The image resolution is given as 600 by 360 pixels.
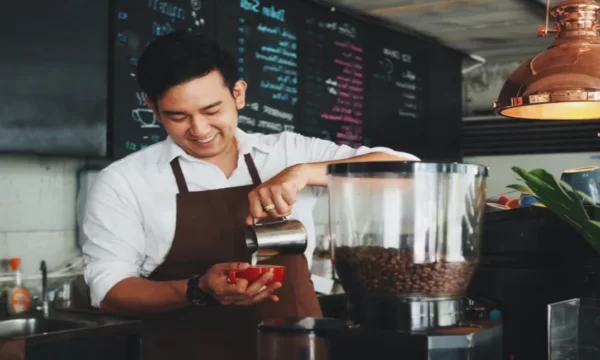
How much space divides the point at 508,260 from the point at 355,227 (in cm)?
69

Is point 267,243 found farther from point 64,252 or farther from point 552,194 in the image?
point 64,252

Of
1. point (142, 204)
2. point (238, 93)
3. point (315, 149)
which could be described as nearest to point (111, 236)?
point (142, 204)

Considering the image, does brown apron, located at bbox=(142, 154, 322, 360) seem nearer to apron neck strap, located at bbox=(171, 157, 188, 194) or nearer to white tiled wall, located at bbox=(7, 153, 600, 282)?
apron neck strap, located at bbox=(171, 157, 188, 194)

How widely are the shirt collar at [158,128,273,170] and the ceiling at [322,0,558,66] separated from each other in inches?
81.5

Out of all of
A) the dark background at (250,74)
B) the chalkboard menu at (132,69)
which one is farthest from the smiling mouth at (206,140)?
the chalkboard menu at (132,69)

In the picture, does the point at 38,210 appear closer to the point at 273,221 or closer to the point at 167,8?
the point at 167,8

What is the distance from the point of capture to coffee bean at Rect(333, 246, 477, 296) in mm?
1164

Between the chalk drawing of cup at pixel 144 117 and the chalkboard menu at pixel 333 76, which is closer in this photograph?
the chalk drawing of cup at pixel 144 117

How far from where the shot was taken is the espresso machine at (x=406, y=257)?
3.78 ft

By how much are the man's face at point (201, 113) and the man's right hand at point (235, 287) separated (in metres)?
0.39

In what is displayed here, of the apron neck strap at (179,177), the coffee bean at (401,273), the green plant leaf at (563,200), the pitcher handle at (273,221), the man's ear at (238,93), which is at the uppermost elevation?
the man's ear at (238,93)

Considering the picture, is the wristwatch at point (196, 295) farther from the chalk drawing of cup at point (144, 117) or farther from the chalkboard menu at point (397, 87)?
the chalkboard menu at point (397, 87)

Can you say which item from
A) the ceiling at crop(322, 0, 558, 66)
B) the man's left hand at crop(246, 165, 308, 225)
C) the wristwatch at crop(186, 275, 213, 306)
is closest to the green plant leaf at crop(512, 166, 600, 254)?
the man's left hand at crop(246, 165, 308, 225)

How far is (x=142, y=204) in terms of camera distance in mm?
1915
